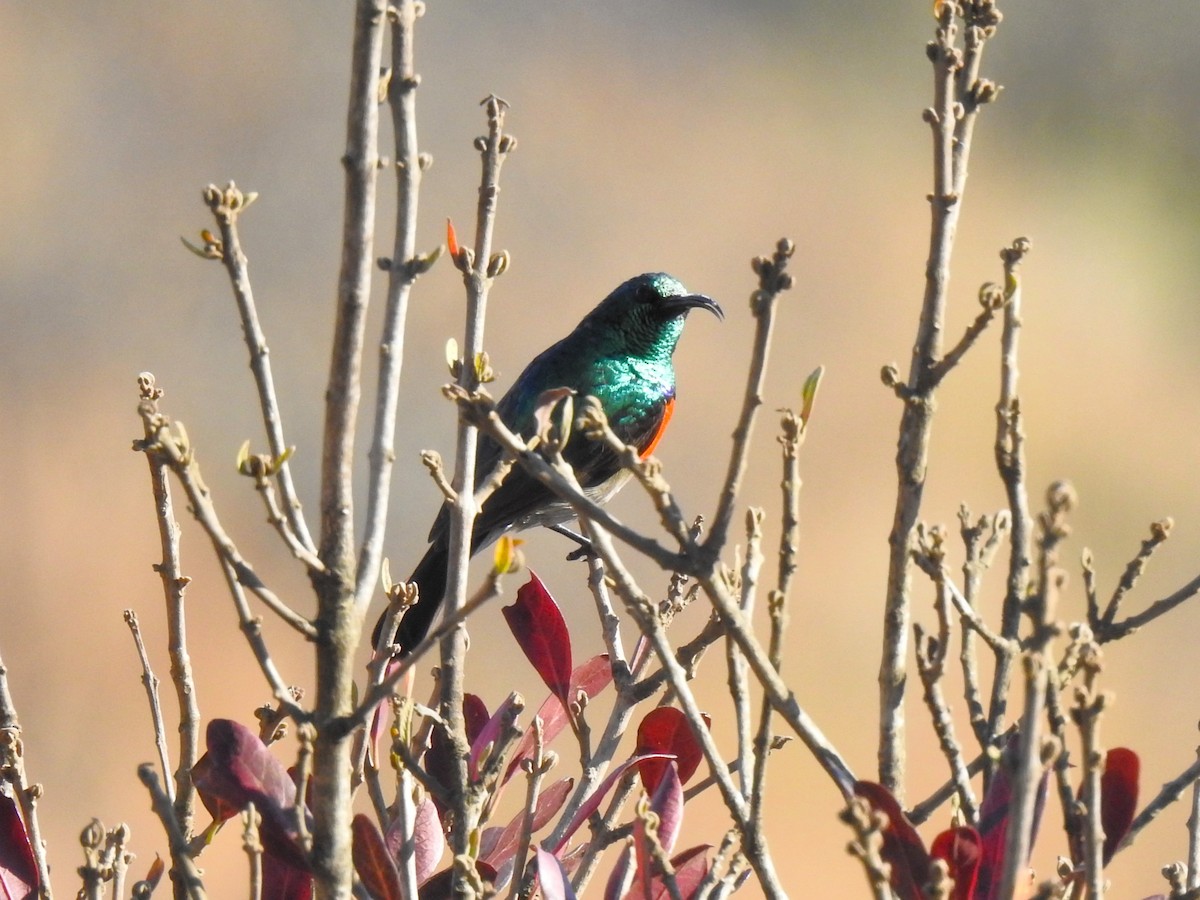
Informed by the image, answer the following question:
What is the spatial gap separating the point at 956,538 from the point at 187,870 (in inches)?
251

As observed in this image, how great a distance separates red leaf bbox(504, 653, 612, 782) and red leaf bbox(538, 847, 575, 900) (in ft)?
1.15

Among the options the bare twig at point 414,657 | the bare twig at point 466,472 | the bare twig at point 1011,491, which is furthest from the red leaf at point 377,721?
the bare twig at point 1011,491

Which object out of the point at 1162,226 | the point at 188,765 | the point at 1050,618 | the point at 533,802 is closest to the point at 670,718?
the point at 533,802

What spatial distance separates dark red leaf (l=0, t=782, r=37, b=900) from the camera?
54.2 inches

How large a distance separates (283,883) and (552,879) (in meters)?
0.29

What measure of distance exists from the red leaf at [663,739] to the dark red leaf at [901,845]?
0.43 m

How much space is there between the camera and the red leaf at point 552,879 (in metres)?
1.24

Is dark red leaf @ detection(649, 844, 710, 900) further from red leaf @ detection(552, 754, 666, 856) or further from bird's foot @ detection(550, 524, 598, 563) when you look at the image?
bird's foot @ detection(550, 524, 598, 563)

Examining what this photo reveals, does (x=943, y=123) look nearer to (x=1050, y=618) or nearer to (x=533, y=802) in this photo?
(x=1050, y=618)

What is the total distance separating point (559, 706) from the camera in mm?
1761

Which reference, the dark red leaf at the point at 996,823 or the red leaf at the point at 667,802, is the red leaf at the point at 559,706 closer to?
the red leaf at the point at 667,802

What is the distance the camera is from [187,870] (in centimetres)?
109

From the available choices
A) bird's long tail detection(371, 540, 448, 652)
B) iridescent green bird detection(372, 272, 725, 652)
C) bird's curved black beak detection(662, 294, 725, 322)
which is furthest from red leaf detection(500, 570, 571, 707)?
bird's curved black beak detection(662, 294, 725, 322)

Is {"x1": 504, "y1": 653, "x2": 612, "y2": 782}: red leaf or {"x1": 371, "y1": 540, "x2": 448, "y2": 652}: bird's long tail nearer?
{"x1": 504, "y1": 653, "x2": 612, "y2": 782}: red leaf
